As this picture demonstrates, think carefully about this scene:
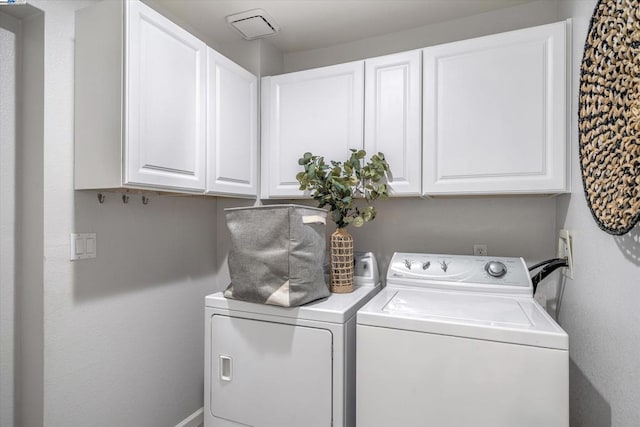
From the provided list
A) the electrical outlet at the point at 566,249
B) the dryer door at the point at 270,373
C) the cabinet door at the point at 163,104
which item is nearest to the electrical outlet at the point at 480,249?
the electrical outlet at the point at 566,249

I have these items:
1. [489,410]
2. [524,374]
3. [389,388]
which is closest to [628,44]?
[524,374]

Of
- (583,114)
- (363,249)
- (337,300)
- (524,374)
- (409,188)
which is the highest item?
(583,114)

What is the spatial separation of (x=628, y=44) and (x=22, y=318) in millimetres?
2248

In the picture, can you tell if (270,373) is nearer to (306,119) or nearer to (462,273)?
(462,273)

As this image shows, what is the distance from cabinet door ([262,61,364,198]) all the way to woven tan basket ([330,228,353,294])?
388mm

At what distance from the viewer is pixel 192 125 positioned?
1.66 meters

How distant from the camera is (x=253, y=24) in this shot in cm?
204

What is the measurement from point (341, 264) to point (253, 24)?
147 cm

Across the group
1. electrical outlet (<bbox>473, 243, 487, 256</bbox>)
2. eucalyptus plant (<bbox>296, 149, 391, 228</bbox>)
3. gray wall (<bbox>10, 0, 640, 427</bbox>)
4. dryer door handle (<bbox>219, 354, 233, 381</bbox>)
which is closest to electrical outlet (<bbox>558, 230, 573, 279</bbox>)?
gray wall (<bbox>10, 0, 640, 427</bbox>)

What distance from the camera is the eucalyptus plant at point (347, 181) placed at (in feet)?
5.76

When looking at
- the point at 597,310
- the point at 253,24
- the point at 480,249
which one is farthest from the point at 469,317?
the point at 253,24

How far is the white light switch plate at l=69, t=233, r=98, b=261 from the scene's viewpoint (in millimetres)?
1475

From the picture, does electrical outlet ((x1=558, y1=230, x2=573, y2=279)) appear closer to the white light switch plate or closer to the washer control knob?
the washer control knob

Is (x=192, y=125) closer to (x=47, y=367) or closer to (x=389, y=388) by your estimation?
(x=47, y=367)
